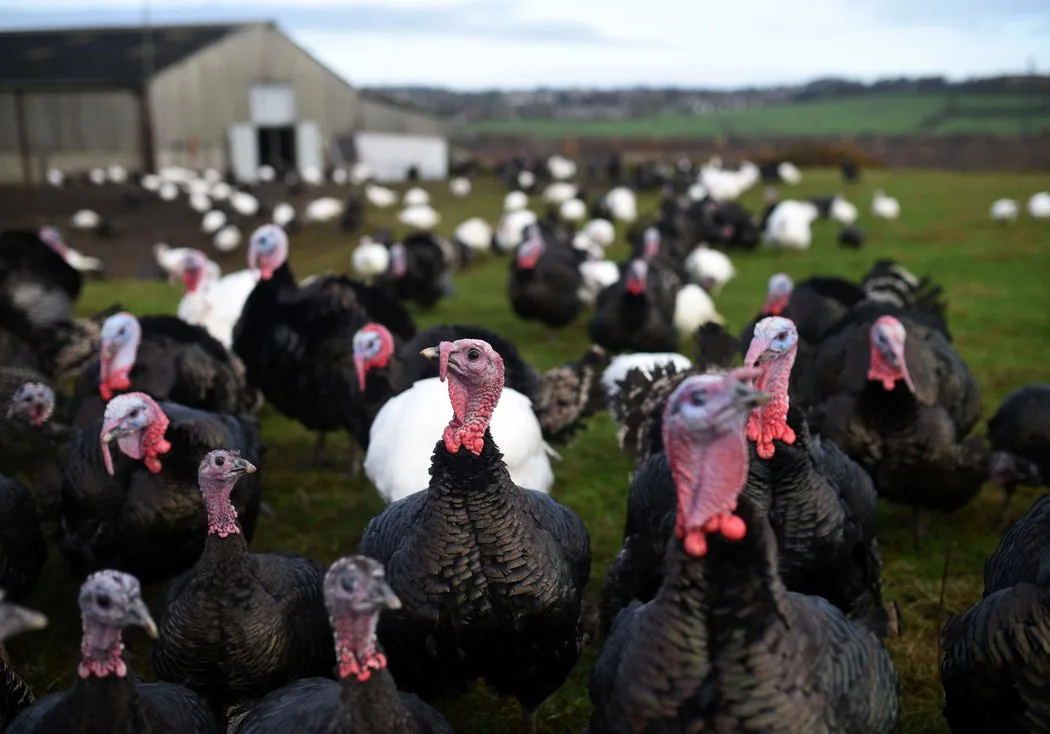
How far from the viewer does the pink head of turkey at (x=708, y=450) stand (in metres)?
2.43

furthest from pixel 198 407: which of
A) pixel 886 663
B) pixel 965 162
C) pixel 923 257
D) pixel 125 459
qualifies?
pixel 965 162

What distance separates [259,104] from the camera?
32.2m

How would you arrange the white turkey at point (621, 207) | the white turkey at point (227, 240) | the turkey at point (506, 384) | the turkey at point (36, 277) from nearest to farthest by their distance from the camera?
the turkey at point (506, 384), the turkey at point (36, 277), the white turkey at point (227, 240), the white turkey at point (621, 207)

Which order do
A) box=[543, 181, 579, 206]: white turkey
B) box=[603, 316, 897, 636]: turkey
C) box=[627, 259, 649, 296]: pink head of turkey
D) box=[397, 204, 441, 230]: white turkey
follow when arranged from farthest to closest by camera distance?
box=[543, 181, 579, 206]: white turkey → box=[397, 204, 441, 230]: white turkey → box=[627, 259, 649, 296]: pink head of turkey → box=[603, 316, 897, 636]: turkey

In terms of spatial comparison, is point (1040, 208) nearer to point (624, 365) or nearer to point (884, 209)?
point (884, 209)

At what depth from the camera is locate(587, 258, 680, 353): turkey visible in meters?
9.12

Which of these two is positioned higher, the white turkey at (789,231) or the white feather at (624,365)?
the white feather at (624,365)

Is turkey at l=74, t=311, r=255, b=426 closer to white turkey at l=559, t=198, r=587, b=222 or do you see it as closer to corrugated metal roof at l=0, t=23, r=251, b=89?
white turkey at l=559, t=198, r=587, b=222

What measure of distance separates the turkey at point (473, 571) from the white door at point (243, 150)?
29.5m

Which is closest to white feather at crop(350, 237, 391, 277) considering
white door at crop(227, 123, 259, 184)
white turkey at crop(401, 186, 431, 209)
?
white turkey at crop(401, 186, 431, 209)

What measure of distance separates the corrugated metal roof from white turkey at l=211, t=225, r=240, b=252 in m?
11.7

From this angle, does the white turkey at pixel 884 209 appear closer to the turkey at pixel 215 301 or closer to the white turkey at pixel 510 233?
the white turkey at pixel 510 233

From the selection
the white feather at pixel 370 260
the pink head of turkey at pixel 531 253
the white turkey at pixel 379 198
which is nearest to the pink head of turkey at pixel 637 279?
the pink head of turkey at pixel 531 253

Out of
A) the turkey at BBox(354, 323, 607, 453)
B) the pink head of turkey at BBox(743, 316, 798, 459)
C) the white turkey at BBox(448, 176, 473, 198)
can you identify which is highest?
the pink head of turkey at BBox(743, 316, 798, 459)
